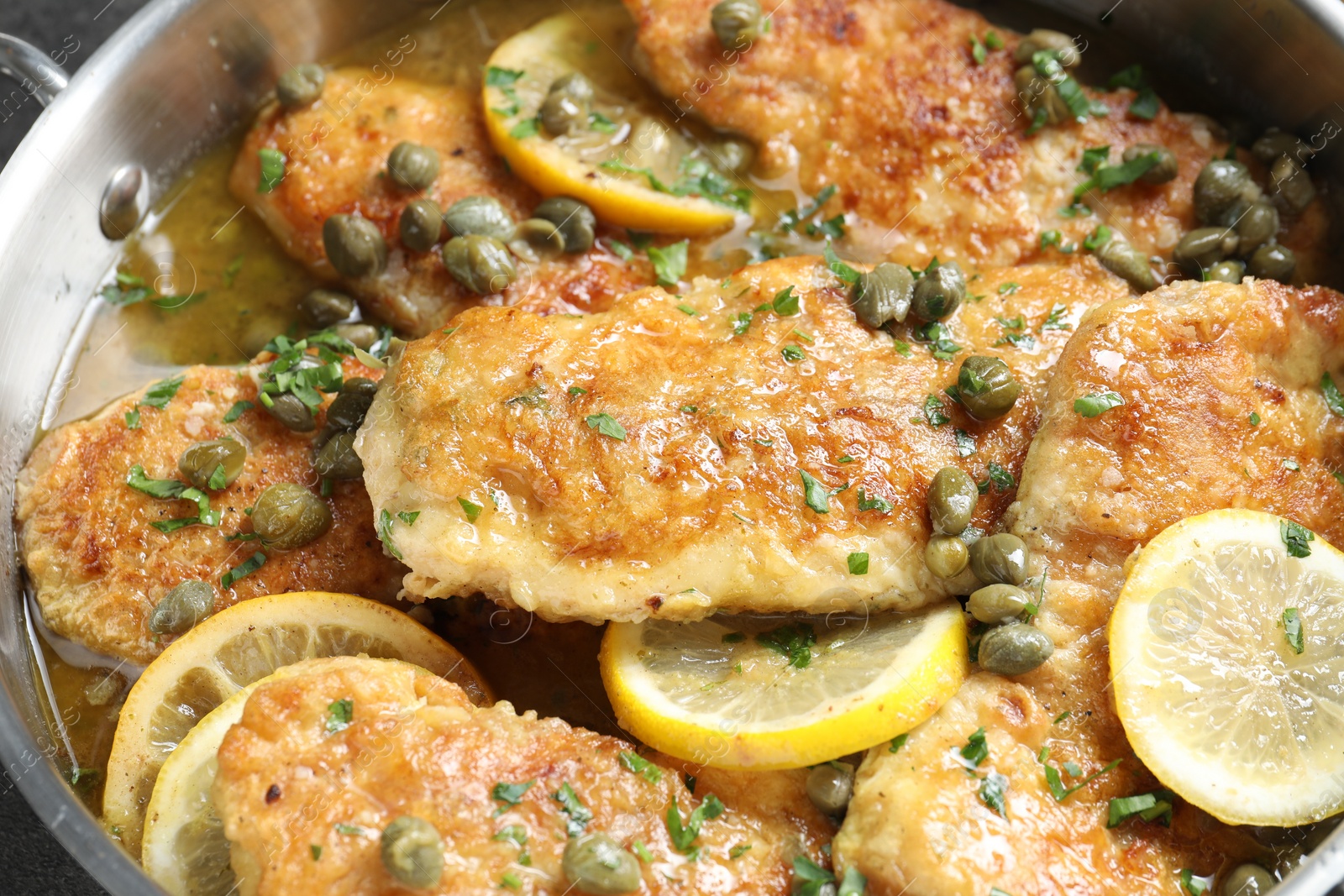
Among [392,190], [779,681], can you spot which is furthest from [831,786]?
[392,190]

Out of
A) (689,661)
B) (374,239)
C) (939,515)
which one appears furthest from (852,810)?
(374,239)

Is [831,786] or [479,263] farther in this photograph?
[479,263]

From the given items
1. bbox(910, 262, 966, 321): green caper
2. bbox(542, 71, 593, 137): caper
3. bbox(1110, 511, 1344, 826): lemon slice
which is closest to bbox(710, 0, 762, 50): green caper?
bbox(542, 71, 593, 137): caper

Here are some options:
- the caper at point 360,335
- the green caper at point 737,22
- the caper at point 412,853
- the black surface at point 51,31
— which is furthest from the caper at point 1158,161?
the black surface at point 51,31

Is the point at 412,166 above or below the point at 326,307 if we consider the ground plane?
above

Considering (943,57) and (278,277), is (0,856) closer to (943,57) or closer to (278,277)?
(278,277)

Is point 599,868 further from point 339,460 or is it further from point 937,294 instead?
point 937,294

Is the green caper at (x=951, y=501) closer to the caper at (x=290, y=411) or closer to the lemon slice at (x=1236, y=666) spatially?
the lemon slice at (x=1236, y=666)
